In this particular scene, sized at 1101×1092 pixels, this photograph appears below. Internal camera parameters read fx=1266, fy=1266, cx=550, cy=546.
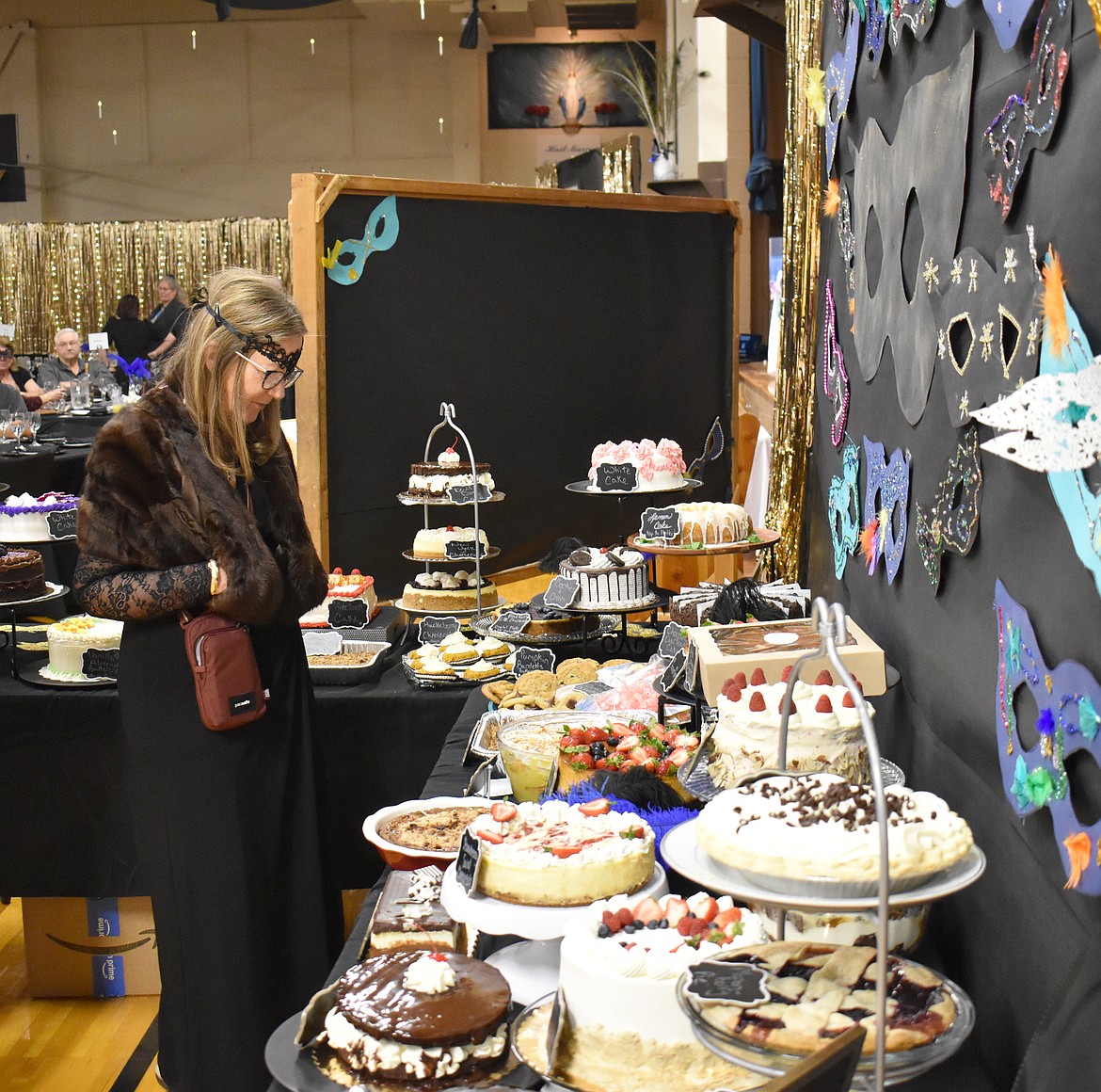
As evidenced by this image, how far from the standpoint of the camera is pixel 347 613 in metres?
4.15

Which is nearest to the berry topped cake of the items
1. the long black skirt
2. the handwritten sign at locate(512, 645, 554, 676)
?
the handwritten sign at locate(512, 645, 554, 676)

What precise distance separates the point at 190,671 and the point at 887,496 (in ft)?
4.83

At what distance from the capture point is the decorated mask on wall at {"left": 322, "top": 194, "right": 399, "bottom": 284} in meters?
5.02

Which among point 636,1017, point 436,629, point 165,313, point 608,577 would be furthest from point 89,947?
point 165,313

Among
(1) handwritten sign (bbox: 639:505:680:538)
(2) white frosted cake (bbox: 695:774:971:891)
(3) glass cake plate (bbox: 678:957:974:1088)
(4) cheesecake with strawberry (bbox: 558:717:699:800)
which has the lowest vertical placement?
(4) cheesecake with strawberry (bbox: 558:717:699:800)

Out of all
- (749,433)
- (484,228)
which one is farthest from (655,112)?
(484,228)

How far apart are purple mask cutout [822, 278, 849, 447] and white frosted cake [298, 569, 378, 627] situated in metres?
1.69

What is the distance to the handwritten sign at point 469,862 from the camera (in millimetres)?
1747

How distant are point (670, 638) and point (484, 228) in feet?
9.95

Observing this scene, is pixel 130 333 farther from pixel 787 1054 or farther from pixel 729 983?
pixel 787 1054

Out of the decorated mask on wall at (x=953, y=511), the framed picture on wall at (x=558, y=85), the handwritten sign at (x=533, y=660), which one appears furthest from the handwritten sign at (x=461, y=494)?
the framed picture on wall at (x=558, y=85)

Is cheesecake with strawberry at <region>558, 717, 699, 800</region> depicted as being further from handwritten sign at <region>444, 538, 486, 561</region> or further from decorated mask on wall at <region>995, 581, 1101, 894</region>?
handwritten sign at <region>444, 538, 486, 561</region>

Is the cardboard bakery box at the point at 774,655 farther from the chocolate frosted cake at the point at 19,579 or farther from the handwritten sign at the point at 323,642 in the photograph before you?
the chocolate frosted cake at the point at 19,579

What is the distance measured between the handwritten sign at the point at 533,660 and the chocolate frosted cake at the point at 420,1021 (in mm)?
1904
